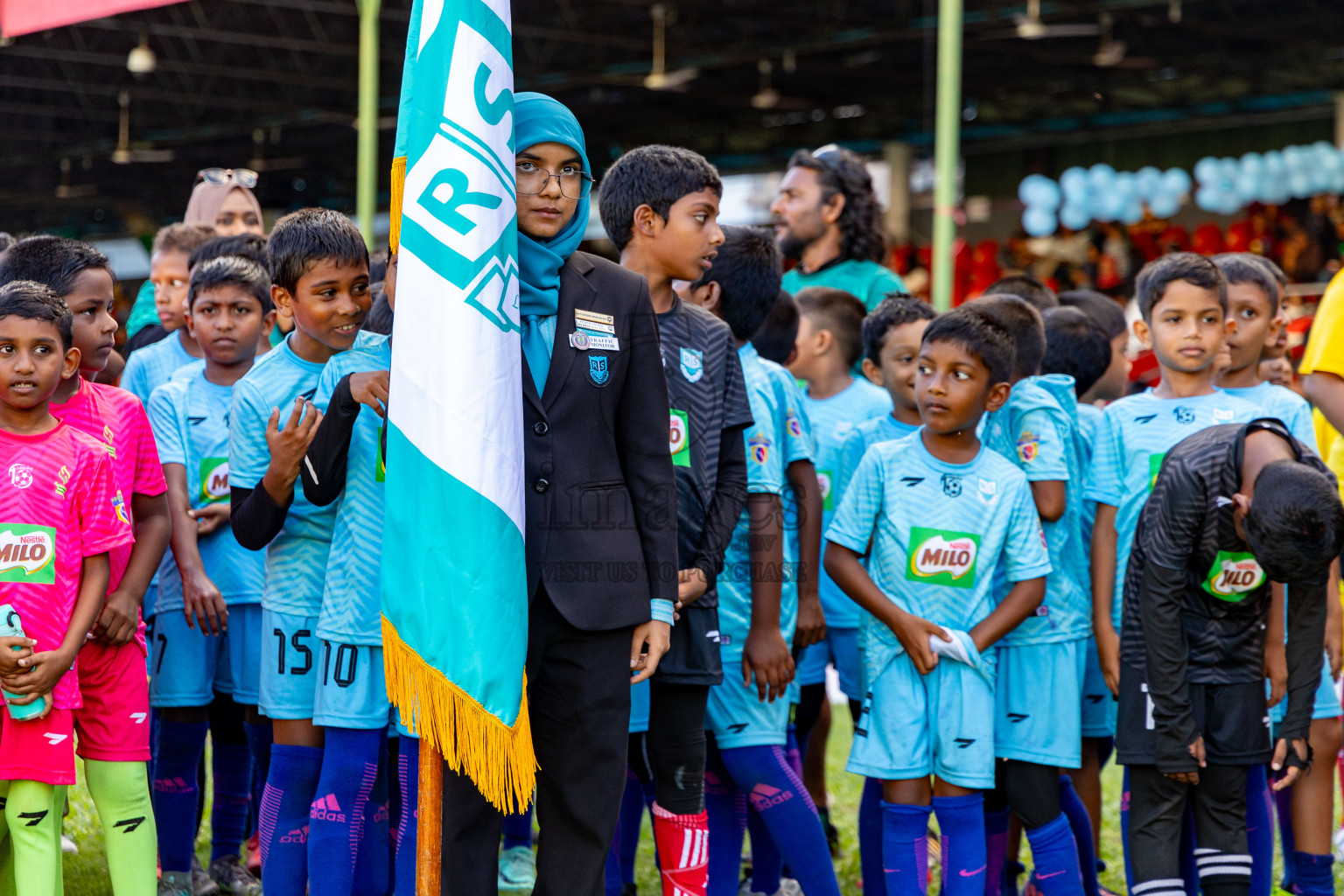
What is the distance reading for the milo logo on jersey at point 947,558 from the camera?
331 centimetres

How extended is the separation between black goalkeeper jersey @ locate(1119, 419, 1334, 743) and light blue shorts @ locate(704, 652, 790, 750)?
34.0 inches

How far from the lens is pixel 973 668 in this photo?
3.25 m

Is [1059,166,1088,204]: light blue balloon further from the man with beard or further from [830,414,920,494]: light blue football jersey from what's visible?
[830,414,920,494]: light blue football jersey

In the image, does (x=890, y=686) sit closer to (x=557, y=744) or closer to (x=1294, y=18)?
(x=557, y=744)

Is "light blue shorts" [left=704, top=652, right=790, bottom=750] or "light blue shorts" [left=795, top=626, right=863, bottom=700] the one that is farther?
"light blue shorts" [left=795, top=626, right=863, bottom=700]

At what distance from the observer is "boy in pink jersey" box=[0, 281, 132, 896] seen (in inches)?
113

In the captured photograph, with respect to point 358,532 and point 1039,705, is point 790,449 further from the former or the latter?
point 358,532

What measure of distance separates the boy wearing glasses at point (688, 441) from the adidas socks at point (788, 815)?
20 centimetres

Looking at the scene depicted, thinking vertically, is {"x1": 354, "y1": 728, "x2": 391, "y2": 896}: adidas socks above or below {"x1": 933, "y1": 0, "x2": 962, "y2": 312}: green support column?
below

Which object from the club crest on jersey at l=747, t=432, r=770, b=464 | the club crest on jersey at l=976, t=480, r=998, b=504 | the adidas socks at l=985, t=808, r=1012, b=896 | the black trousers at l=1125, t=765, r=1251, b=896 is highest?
the club crest on jersey at l=747, t=432, r=770, b=464

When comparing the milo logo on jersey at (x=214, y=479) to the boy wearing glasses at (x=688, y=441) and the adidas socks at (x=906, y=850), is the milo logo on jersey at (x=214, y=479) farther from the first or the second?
the adidas socks at (x=906, y=850)

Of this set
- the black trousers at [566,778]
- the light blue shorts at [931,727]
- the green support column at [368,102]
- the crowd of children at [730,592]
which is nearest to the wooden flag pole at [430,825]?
the black trousers at [566,778]

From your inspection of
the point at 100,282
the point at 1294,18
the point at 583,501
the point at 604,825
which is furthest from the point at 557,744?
the point at 1294,18

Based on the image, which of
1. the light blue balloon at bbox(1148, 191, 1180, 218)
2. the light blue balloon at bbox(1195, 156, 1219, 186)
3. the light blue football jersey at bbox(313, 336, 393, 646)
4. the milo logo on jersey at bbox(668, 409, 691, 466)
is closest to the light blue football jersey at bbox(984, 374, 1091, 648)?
the milo logo on jersey at bbox(668, 409, 691, 466)
